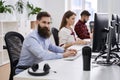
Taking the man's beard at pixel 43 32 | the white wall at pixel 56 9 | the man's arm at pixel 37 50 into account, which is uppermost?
the white wall at pixel 56 9

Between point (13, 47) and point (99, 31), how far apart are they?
0.95m

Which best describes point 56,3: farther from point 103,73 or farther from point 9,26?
point 103,73

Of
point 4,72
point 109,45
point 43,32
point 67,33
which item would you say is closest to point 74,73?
point 109,45

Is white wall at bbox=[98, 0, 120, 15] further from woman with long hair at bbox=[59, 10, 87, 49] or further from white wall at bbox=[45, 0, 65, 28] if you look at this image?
woman with long hair at bbox=[59, 10, 87, 49]

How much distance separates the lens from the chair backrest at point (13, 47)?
236 cm

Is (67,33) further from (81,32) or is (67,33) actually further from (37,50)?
(37,50)

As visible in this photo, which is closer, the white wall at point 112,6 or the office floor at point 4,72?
the office floor at point 4,72

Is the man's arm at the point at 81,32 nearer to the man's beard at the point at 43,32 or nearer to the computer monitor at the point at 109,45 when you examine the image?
the computer monitor at the point at 109,45

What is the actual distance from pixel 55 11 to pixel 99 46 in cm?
473

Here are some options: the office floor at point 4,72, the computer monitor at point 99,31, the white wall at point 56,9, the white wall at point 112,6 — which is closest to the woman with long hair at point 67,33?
the office floor at point 4,72

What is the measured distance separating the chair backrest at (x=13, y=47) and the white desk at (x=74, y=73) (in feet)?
1.38

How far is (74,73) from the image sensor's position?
182cm

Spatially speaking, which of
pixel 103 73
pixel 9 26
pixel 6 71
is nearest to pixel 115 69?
pixel 103 73

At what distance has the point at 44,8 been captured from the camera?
6.84m
